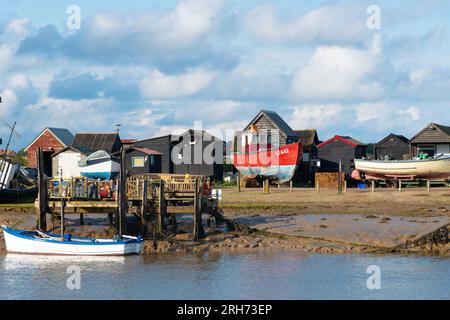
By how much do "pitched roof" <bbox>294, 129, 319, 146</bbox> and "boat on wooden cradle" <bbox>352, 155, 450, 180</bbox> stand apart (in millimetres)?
18504

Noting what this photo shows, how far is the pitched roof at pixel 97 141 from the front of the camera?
291 ft

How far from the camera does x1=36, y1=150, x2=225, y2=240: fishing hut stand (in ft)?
132

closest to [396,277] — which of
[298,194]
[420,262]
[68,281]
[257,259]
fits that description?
[420,262]

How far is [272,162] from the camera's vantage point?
75438mm

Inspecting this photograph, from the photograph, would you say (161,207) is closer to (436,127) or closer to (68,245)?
(68,245)

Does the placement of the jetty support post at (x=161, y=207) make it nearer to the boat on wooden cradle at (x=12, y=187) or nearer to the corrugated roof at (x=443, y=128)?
the boat on wooden cradle at (x=12, y=187)

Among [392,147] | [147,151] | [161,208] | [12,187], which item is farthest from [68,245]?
[392,147]

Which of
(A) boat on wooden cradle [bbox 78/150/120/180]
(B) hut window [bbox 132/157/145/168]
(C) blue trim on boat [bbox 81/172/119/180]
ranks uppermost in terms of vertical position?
(B) hut window [bbox 132/157/145/168]

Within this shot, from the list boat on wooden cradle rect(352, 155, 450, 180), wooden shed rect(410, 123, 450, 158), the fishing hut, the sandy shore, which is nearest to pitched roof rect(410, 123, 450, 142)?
wooden shed rect(410, 123, 450, 158)

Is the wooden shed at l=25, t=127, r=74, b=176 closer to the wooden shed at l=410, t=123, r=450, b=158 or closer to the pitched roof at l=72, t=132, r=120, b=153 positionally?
the pitched roof at l=72, t=132, r=120, b=153

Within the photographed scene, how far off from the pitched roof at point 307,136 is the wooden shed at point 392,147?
9688 millimetres

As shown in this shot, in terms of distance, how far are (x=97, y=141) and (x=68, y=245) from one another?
5278 cm

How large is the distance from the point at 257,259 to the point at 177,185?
7306 millimetres

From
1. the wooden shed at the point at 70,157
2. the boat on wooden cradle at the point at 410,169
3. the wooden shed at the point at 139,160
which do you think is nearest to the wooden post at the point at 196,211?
the boat on wooden cradle at the point at 410,169
